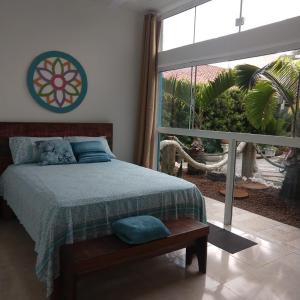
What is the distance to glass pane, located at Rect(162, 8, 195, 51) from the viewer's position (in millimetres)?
4009

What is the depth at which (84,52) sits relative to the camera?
405 cm

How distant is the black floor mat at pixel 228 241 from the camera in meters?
2.90

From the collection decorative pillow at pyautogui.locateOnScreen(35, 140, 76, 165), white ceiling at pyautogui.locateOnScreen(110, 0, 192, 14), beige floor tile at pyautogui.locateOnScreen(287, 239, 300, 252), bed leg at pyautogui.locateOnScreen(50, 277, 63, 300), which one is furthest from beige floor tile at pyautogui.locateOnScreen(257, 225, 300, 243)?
white ceiling at pyautogui.locateOnScreen(110, 0, 192, 14)

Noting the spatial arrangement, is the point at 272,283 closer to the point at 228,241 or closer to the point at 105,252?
the point at 228,241

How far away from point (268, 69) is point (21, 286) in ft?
9.81

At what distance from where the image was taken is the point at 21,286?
2127 millimetres

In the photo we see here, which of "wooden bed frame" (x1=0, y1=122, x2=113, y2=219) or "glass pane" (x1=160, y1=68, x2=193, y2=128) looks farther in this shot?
"glass pane" (x1=160, y1=68, x2=193, y2=128)

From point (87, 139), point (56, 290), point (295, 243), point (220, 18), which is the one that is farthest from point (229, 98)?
point (56, 290)

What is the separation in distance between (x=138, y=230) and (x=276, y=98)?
81.0 inches

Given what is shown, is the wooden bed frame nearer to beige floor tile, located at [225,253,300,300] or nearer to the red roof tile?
the red roof tile

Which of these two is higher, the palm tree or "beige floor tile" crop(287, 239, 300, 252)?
the palm tree

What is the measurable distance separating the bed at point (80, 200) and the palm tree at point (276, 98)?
111 centimetres

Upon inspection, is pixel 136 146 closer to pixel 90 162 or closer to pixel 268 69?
pixel 90 162

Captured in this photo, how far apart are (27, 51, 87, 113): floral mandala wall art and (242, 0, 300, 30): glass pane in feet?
7.14
